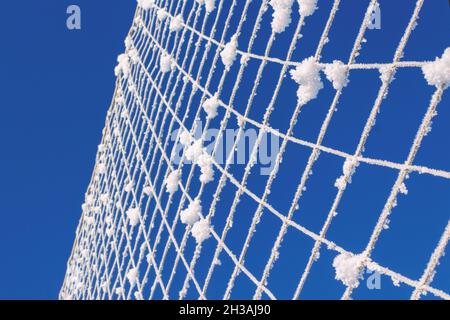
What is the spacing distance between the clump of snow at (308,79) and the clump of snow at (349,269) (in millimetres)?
730

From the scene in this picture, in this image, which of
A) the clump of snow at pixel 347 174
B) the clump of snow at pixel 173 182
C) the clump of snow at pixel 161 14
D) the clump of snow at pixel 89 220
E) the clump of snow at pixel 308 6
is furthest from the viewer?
the clump of snow at pixel 89 220

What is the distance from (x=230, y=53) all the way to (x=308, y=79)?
100 cm

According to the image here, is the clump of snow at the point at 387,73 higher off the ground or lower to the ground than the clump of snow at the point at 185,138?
lower

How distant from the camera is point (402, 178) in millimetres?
1606

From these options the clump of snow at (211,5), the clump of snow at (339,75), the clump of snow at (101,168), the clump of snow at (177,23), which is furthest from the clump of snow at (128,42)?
the clump of snow at (339,75)

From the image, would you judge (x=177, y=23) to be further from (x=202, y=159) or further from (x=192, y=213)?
(x=192, y=213)

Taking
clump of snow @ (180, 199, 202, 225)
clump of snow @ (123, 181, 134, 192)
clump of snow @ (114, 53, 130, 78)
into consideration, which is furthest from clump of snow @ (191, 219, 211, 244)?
clump of snow @ (114, 53, 130, 78)

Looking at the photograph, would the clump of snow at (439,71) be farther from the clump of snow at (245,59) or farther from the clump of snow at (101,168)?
the clump of snow at (101,168)

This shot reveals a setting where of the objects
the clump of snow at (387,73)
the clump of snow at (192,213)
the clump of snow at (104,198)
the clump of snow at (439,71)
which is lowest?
the clump of snow at (439,71)

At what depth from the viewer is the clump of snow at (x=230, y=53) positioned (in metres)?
3.09

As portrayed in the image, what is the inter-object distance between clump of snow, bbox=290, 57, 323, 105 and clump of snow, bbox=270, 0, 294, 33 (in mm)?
431

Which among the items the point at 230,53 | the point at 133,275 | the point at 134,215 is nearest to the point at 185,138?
the point at 230,53

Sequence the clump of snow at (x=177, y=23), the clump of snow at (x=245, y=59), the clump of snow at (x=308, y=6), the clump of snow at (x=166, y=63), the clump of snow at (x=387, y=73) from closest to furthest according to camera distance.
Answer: the clump of snow at (x=387, y=73) → the clump of snow at (x=308, y=6) → the clump of snow at (x=245, y=59) → the clump of snow at (x=177, y=23) → the clump of snow at (x=166, y=63)
